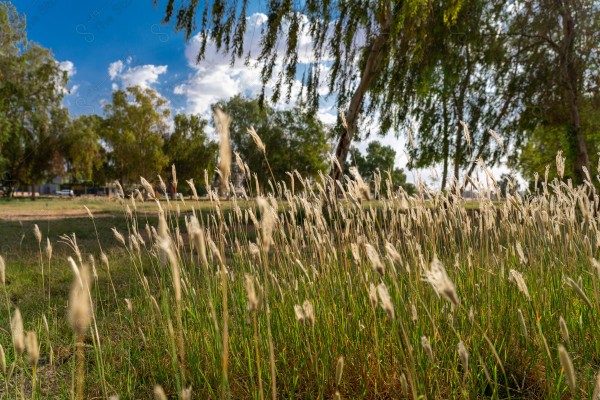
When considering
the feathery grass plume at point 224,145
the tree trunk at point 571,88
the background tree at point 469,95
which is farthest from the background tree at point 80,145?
the feathery grass plume at point 224,145

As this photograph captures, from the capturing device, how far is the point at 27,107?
957 inches

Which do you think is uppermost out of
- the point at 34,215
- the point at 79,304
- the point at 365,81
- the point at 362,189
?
the point at 365,81

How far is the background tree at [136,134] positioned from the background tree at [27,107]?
14.8 feet

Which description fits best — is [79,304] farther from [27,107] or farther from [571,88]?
[27,107]

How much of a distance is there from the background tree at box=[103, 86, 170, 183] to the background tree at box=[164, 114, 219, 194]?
253cm

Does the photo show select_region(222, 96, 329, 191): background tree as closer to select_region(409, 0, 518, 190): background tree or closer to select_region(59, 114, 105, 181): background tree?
select_region(59, 114, 105, 181): background tree

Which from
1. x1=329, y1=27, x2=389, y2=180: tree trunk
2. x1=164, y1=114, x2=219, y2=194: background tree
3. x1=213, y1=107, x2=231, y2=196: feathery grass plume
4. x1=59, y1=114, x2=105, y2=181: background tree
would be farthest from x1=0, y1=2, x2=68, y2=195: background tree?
x1=213, y1=107, x2=231, y2=196: feathery grass plume

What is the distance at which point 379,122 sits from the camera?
984 cm

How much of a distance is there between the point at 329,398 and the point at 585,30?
44.9 feet

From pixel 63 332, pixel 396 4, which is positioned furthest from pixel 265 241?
pixel 396 4

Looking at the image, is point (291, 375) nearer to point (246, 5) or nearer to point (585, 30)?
point (246, 5)

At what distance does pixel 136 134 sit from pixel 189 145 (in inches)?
198

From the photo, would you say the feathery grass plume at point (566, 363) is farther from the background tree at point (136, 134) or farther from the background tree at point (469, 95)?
the background tree at point (136, 134)

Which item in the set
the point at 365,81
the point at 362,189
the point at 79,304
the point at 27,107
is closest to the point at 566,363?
the point at 362,189
